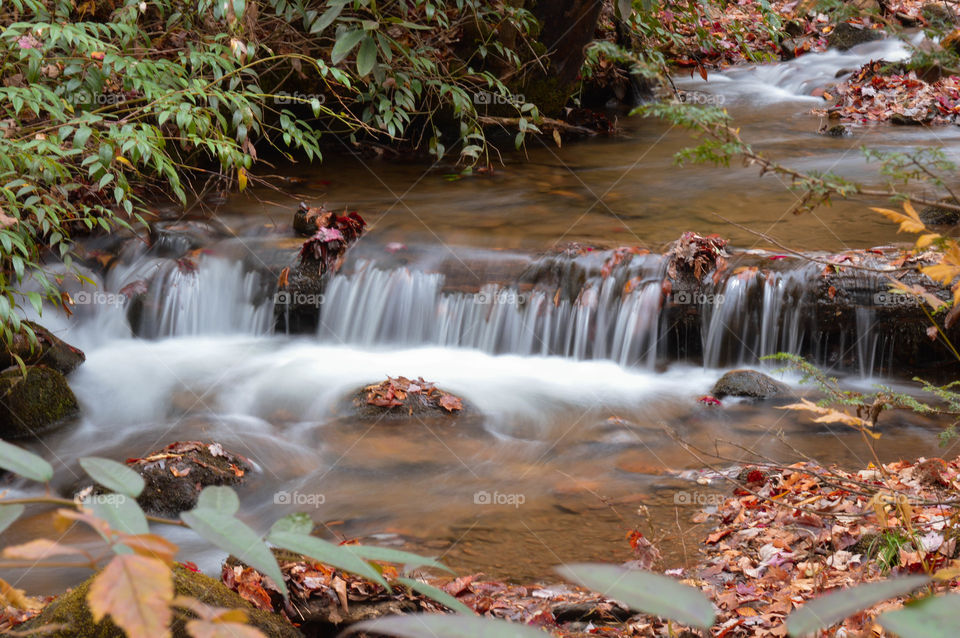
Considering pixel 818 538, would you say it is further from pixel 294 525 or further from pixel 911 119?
pixel 911 119

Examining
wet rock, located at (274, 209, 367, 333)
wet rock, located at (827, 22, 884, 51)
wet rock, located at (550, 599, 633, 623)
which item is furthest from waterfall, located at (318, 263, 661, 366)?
wet rock, located at (827, 22, 884, 51)

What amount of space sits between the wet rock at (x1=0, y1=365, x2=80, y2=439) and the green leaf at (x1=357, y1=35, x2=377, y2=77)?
9.89 ft

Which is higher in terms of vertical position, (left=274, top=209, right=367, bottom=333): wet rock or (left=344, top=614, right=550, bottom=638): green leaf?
(left=344, top=614, right=550, bottom=638): green leaf

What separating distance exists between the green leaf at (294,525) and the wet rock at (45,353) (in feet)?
18.0

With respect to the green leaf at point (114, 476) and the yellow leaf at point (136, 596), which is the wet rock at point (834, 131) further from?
the yellow leaf at point (136, 596)

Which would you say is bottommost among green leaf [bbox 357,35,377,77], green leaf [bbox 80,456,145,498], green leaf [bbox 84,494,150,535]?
green leaf [bbox 84,494,150,535]

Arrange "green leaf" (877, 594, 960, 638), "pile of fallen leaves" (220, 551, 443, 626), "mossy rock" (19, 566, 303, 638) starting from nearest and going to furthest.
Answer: "green leaf" (877, 594, 960, 638) < "mossy rock" (19, 566, 303, 638) < "pile of fallen leaves" (220, 551, 443, 626)

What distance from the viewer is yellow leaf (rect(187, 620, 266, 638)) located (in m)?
0.62

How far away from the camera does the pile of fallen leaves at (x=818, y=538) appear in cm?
262

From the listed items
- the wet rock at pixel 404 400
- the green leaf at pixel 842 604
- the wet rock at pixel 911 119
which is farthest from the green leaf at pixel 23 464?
the wet rock at pixel 911 119

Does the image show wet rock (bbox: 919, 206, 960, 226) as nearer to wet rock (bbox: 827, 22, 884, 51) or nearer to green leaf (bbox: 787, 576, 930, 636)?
green leaf (bbox: 787, 576, 930, 636)

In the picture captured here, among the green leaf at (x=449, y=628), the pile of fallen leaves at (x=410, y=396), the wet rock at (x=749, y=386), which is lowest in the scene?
the pile of fallen leaves at (x=410, y=396)

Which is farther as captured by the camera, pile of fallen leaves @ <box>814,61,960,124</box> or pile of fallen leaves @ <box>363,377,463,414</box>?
pile of fallen leaves @ <box>814,61,960,124</box>

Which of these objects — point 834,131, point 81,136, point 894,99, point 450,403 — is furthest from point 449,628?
point 894,99
